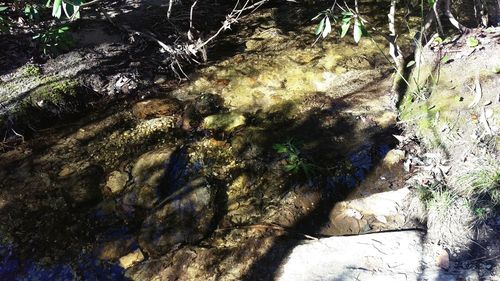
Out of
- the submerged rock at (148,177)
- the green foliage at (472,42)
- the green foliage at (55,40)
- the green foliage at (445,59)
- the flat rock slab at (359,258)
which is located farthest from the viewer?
the green foliage at (55,40)

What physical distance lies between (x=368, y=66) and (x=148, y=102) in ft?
9.36

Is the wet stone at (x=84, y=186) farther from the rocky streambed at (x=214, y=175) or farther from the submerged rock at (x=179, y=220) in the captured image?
the submerged rock at (x=179, y=220)

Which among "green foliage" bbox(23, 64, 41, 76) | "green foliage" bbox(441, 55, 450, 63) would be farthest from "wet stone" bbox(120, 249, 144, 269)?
"green foliage" bbox(441, 55, 450, 63)

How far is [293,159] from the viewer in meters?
4.63

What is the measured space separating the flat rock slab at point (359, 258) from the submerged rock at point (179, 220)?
916 millimetres

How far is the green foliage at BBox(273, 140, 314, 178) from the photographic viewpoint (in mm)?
4539

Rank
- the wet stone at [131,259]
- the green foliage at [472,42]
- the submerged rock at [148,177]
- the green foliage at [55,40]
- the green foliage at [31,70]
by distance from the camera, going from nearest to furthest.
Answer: the wet stone at [131,259]
the submerged rock at [148,177]
the green foliage at [472,42]
the green foliage at [55,40]
the green foliage at [31,70]

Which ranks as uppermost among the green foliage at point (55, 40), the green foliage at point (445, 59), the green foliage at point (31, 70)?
the green foliage at point (55, 40)

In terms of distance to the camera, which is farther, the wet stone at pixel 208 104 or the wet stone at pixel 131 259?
the wet stone at pixel 208 104

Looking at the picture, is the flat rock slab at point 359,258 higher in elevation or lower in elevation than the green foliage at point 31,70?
lower

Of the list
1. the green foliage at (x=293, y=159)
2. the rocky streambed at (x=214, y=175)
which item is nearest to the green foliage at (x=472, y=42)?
the rocky streambed at (x=214, y=175)

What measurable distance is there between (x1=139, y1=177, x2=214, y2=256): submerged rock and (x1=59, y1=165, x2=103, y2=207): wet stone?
28.4 inches

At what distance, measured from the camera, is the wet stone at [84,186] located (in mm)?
4547

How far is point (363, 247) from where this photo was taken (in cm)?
368
